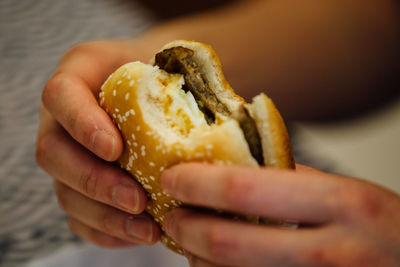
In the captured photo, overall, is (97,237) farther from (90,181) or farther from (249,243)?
(249,243)

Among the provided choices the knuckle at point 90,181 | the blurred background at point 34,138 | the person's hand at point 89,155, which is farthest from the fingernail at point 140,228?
the blurred background at point 34,138

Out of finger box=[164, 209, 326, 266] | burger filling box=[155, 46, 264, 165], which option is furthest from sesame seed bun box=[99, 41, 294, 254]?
finger box=[164, 209, 326, 266]

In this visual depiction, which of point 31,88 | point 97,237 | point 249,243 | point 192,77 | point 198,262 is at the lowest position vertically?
point 97,237

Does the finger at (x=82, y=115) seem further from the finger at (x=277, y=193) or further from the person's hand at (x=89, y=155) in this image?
the finger at (x=277, y=193)

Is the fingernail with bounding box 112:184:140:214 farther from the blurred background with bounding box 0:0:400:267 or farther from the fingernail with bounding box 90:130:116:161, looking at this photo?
the blurred background with bounding box 0:0:400:267

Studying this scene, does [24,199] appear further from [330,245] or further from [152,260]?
[330,245]

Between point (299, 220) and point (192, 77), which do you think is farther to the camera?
point (192, 77)

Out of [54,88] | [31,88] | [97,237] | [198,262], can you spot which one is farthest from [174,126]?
[31,88]
